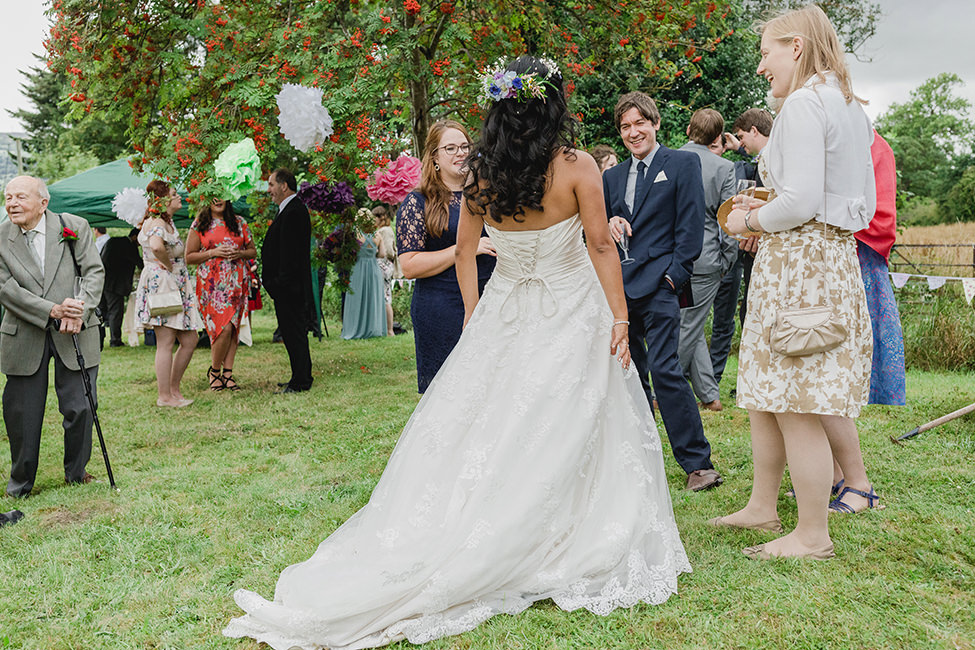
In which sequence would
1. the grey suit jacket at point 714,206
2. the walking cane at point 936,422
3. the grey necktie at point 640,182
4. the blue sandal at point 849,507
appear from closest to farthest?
the blue sandal at point 849,507
the grey necktie at point 640,182
the walking cane at point 936,422
the grey suit jacket at point 714,206

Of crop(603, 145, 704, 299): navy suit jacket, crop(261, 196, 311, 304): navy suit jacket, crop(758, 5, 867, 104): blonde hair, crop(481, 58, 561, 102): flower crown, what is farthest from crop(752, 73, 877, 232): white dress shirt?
crop(261, 196, 311, 304): navy suit jacket

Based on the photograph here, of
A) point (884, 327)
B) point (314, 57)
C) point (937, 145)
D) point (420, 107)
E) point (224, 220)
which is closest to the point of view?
point (884, 327)

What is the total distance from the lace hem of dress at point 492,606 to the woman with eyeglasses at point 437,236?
72.5 inches

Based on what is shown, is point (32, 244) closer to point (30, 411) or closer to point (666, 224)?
point (30, 411)

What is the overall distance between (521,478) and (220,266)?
6173mm

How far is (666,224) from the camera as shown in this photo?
14.3 feet

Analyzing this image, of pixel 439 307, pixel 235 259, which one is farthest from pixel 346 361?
pixel 439 307

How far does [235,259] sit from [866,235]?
6.38m

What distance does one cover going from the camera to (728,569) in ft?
10.1

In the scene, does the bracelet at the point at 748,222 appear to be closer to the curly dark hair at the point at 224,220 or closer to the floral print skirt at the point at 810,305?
the floral print skirt at the point at 810,305

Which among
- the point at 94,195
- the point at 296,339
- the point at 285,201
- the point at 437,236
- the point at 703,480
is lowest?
the point at 703,480

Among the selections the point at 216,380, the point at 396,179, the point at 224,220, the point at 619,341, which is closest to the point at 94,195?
the point at 224,220

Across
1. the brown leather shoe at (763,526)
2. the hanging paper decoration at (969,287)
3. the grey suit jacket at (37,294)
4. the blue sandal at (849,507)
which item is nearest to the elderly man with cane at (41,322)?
the grey suit jacket at (37,294)

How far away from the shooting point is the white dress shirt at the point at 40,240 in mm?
4742
